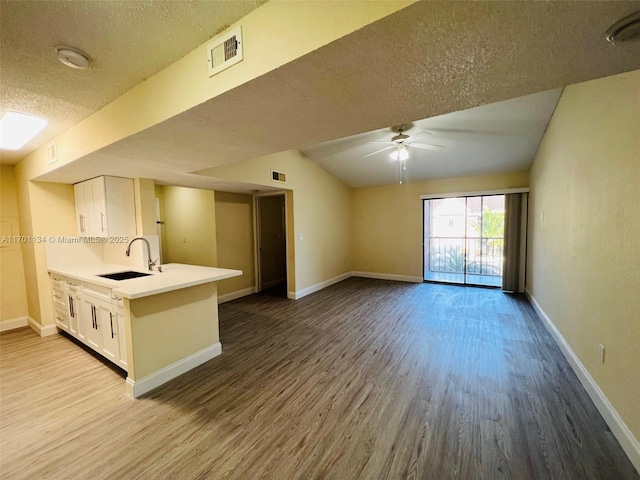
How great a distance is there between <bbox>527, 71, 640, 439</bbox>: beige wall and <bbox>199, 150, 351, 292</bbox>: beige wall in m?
3.78

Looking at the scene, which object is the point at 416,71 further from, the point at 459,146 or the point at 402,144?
the point at 459,146

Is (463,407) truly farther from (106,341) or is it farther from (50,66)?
(50,66)

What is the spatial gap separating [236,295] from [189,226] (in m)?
1.65

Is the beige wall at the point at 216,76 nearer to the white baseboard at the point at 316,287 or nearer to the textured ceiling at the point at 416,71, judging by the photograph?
the textured ceiling at the point at 416,71

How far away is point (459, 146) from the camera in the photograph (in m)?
4.45

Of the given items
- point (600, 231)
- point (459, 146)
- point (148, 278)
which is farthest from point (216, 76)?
point (459, 146)

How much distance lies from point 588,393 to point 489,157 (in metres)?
3.89

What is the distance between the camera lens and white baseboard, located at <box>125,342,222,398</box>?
2234 mm

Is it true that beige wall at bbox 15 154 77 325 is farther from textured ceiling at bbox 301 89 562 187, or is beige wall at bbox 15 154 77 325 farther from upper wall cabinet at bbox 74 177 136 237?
textured ceiling at bbox 301 89 562 187

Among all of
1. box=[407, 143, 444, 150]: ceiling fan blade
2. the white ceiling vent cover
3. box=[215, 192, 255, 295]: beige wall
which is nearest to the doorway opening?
box=[215, 192, 255, 295]: beige wall

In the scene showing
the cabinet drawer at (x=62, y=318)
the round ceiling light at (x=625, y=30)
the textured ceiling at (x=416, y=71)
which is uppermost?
the textured ceiling at (x=416, y=71)

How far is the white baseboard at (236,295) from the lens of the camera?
4.89 m

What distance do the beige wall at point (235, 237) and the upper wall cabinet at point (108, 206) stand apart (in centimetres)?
165

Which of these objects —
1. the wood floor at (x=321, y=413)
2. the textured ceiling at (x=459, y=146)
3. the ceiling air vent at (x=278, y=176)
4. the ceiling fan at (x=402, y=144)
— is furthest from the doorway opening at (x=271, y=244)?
the ceiling fan at (x=402, y=144)
